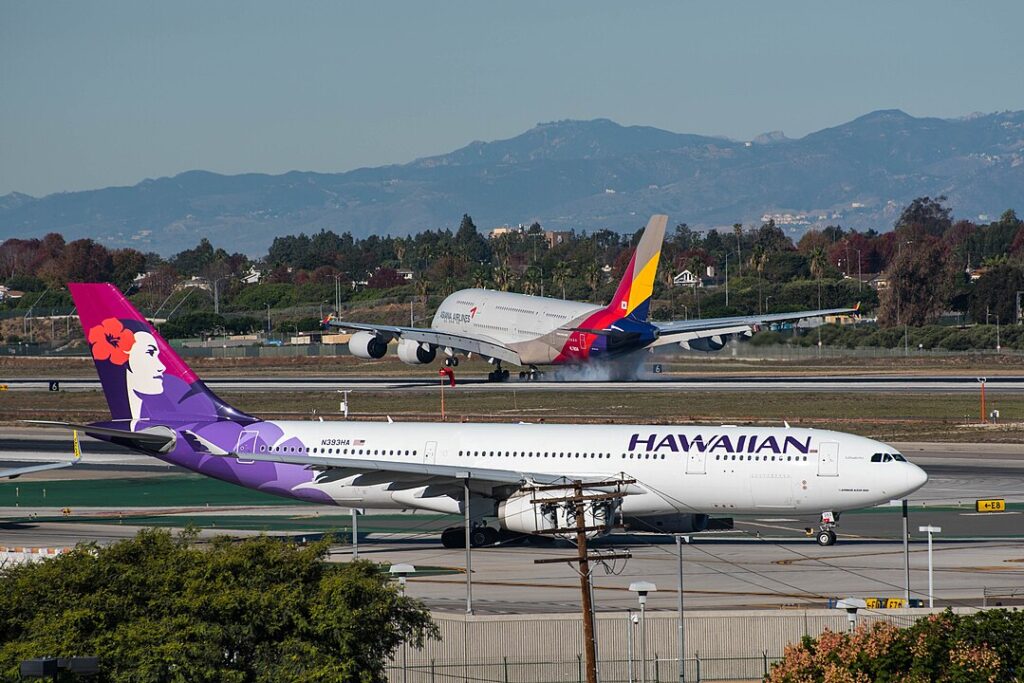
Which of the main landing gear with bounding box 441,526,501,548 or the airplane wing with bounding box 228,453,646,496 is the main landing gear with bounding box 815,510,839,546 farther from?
the main landing gear with bounding box 441,526,501,548

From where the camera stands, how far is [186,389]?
167 ft

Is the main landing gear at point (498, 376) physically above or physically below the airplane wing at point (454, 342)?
below

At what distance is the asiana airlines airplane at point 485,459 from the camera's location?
44.9 m

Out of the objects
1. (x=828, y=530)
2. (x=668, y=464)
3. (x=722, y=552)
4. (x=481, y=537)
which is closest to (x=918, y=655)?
(x=668, y=464)

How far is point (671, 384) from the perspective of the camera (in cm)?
10706

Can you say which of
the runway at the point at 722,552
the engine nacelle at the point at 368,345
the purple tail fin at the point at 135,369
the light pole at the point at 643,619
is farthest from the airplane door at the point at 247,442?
the engine nacelle at the point at 368,345

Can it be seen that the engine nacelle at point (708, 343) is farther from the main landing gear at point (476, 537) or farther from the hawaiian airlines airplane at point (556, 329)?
the main landing gear at point (476, 537)

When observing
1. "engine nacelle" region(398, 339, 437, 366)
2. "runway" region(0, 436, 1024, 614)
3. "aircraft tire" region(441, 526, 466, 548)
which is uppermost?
"engine nacelle" region(398, 339, 437, 366)

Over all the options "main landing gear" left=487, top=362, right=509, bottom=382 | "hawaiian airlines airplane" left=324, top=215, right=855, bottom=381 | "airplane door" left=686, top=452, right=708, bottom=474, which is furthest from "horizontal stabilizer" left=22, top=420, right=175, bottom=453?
"main landing gear" left=487, top=362, right=509, bottom=382

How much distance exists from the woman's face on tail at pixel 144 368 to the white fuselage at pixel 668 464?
6.66 m

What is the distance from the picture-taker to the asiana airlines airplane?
147 ft

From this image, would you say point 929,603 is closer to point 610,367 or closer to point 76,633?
point 76,633

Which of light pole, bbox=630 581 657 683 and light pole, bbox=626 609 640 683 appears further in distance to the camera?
light pole, bbox=626 609 640 683

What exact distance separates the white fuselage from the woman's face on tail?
21.8ft
